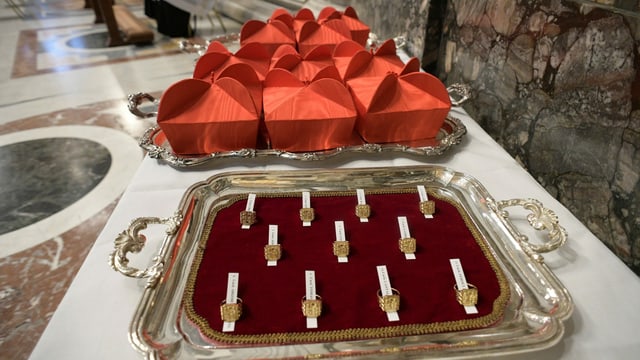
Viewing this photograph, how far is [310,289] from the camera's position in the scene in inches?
22.3

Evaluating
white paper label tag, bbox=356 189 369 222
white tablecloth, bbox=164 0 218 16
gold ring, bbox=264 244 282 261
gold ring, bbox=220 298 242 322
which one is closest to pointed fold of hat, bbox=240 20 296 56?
white paper label tag, bbox=356 189 369 222

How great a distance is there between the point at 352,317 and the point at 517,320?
227mm

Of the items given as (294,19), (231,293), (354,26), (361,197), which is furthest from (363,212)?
(294,19)

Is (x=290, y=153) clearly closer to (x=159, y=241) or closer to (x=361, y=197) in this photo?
(x=361, y=197)

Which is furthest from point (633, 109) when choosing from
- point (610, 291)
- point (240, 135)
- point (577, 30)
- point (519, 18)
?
point (240, 135)

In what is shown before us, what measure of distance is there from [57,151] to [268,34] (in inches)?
39.2

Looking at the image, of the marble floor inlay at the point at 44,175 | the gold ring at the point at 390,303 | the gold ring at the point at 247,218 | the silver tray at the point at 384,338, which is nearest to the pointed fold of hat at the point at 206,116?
the silver tray at the point at 384,338

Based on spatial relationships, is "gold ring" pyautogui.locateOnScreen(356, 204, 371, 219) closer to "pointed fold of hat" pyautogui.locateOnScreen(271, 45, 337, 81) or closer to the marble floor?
"pointed fold of hat" pyautogui.locateOnScreen(271, 45, 337, 81)

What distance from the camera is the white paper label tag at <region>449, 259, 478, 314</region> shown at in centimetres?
54

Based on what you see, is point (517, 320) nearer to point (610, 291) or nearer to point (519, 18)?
point (610, 291)

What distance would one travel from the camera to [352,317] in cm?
53

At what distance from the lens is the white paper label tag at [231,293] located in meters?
0.51

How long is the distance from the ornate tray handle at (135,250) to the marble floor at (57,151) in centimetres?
53

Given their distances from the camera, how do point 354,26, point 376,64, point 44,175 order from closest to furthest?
point 376,64
point 44,175
point 354,26
